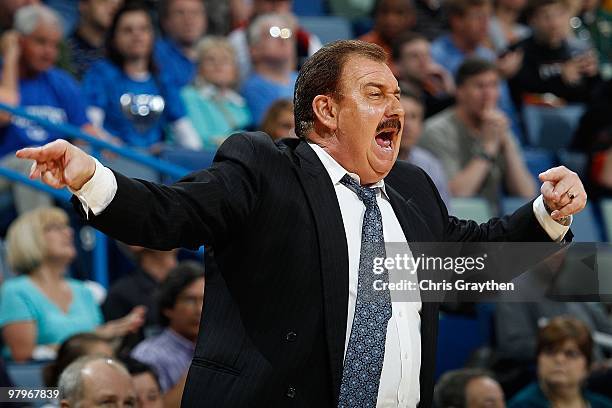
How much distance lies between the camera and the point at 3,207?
5719mm

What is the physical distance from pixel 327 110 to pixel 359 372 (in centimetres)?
60

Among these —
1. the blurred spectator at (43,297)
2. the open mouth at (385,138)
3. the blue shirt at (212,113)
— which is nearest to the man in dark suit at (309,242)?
the open mouth at (385,138)

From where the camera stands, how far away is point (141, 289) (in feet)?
17.5

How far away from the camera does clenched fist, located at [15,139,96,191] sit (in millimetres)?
2328

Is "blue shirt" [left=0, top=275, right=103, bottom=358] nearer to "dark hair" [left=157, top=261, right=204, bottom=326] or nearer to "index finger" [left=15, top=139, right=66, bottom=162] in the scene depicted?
"dark hair" [left=157, top=261, right=204, bottom=326]

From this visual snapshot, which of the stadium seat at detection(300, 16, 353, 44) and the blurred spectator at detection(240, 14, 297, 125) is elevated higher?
the stadium seat at detection(300, 16, 353, 44)

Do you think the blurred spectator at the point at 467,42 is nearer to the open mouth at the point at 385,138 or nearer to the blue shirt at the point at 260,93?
the blue shirt at the point at 260,93

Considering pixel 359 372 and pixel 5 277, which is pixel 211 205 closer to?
pixel 359 372

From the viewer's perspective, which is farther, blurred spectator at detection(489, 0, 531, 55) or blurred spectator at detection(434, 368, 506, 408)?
blurred spectator at detection(489, 0, 531, 55)

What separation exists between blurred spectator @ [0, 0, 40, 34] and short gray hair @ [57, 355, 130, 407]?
3440 millimetres

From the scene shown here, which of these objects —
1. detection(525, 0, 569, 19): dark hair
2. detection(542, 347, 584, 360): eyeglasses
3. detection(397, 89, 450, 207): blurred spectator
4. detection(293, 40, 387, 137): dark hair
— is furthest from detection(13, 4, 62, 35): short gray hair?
detection(293, 40, 387, 137): dark hair

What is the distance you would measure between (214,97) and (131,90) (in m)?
0.49

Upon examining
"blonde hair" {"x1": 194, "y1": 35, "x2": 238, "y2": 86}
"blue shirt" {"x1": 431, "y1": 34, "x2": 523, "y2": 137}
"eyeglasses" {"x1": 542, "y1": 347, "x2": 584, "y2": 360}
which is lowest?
"eyeglasses" {"x1": 542, "y1": 347, "x2": 584, "y2": 360}

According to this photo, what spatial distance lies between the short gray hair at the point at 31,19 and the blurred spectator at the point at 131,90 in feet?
1.13
